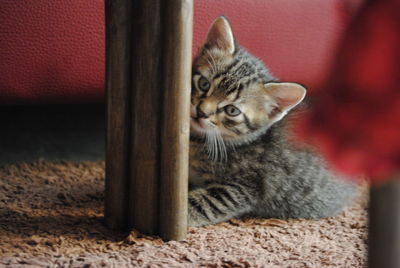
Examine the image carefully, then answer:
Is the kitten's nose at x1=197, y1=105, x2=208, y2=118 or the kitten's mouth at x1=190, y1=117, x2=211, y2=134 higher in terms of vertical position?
the kitten's nose at x1=197, y1=105, x2=208, y2=118

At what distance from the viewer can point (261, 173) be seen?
167 centimetres

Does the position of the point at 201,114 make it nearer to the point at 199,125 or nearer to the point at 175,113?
the point at 199,125

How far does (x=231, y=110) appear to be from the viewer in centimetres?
164

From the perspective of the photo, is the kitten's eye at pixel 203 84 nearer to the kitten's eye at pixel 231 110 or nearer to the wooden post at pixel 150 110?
A: the kitten's eye at pixel 231 110

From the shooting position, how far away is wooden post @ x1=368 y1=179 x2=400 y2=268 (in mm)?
556

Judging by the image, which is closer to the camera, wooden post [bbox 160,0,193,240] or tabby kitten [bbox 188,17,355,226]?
wooden post [bbox 160,0,193,240]

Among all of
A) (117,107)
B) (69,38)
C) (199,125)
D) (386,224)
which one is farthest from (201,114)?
(386,224)

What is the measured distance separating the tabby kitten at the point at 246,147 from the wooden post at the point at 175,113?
26 cm

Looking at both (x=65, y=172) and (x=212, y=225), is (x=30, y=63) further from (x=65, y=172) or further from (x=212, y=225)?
(x=212, y=225)

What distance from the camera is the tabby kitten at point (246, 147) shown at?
1.63m

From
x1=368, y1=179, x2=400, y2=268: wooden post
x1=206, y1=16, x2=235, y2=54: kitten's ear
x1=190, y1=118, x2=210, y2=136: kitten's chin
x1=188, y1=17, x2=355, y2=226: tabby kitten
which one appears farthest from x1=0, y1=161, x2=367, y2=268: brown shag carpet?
x1=368, y1=179, x2=400, y2=268: wooden post

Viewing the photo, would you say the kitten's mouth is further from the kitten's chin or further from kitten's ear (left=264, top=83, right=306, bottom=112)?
kitten's ear (left=264, top=83, right=306, bottom=112)

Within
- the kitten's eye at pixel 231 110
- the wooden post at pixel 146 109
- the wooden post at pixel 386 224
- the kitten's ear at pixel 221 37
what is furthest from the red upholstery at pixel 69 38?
the wooden post at pixel 386 224

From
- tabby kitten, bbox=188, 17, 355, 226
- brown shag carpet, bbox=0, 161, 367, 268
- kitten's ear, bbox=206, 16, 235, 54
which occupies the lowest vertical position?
brown shag carpet, bbox=0, 161, 367, 268
